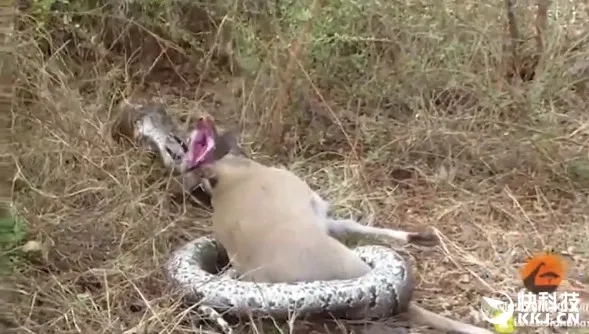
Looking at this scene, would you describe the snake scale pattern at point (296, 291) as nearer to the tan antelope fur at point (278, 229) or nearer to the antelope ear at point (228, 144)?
the tan antelope fur at point (278, 229)

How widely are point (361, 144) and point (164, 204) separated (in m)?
0.33

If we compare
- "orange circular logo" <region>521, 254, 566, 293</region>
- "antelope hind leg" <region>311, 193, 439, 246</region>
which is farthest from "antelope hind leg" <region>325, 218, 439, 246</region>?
"orange circular logo" <region>521, 254, 566, 293</region>

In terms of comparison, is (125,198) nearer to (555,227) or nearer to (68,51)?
(68,51)

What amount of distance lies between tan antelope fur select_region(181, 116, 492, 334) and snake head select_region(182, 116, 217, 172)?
13 mm

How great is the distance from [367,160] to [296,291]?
0.26 m

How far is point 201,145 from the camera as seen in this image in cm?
180

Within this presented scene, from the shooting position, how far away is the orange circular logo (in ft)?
5.55

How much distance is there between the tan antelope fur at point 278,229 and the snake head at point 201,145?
0.01 metres

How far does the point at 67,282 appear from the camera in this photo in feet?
6.09

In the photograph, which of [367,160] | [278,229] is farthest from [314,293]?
[367,160]

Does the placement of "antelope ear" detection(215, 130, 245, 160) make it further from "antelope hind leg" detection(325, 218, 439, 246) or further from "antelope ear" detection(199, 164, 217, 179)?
"antelope hind leg" detection(325, 218, 439, 246)

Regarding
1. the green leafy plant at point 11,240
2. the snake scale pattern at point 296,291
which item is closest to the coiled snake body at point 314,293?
the snake scale pattern at point 296,291

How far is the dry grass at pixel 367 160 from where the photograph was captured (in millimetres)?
1756

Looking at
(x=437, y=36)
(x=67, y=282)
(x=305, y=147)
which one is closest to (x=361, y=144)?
(x=305, y=147)
